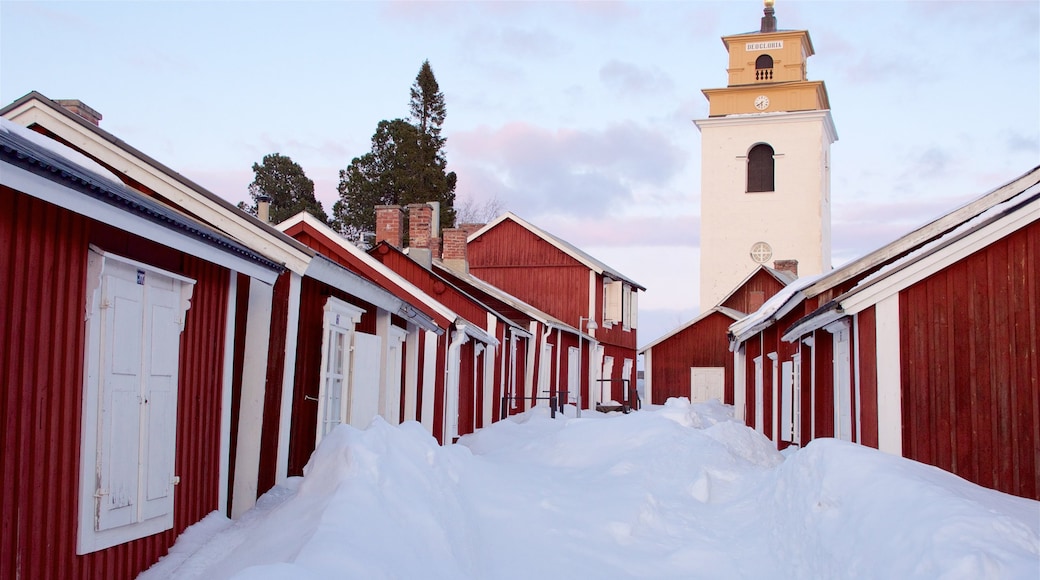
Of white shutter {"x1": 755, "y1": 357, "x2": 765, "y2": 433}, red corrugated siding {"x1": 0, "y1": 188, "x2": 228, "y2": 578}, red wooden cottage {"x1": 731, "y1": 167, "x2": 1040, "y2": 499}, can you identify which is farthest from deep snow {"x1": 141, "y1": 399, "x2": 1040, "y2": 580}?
white shutter {"x1": 755, "y1": 357, "x2": 765, "y2": 433}

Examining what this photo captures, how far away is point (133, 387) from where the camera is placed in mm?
6699

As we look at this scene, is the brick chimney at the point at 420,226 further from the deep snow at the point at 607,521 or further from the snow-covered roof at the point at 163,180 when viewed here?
the snow-covered roof at the point at 163,180

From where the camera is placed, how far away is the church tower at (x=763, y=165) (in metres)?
49.6

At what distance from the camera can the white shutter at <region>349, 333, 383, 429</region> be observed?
37.8ft

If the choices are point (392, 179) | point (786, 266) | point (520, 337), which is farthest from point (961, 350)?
point (392, 179)

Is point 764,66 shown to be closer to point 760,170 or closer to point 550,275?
point 760,170

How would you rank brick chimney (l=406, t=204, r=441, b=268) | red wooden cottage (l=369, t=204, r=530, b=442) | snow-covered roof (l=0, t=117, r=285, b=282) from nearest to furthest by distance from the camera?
snow-covered roof (l=0, t=117, r=285, b=282) → red wooden cottage (l=369, t=204, r=530, b=442) → brick chimney (l=406, t=204, r=441, b=268)

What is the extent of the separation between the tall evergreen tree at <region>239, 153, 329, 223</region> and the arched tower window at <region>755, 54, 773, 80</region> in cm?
2353

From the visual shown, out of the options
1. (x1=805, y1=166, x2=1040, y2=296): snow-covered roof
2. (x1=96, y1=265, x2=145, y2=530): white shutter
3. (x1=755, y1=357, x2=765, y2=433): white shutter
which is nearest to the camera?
(x1=96, y1=265, x2=145, y2=530): white shutter

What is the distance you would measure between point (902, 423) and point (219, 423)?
7839 mm

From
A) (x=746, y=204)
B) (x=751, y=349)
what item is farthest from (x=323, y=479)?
(x=746, y=204)

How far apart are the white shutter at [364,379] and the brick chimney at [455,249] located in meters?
15.7

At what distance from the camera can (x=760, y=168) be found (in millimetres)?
51000

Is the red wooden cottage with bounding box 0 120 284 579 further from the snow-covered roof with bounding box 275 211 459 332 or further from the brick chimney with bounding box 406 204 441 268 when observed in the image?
the brick chimney with bounding box 406 204 441 268
